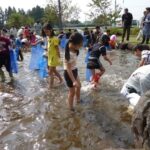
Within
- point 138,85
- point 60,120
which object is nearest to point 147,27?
point 60,120

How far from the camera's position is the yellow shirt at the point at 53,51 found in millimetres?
8961

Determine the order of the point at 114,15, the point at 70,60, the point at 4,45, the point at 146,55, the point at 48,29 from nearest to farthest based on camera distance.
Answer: the point at 70,60 → the point at 146,55 → the point at 48,29 → the point at 4,45 → the point at 114,15

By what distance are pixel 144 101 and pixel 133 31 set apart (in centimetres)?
2871

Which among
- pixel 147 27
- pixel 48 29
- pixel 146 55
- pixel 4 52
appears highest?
pixel 48 29

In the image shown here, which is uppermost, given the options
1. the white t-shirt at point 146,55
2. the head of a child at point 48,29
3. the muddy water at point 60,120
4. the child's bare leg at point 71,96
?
the head of a child at point 48,29

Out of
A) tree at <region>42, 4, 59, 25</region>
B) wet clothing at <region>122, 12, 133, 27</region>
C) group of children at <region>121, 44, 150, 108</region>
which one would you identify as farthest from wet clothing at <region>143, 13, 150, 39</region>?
tree at <region>42, 4, 59, 25</region>

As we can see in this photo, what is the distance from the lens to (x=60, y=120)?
259 inches

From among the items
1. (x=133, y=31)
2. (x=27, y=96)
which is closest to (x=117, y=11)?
(x=133, y=31)

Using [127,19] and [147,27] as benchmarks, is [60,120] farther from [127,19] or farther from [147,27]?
[127,19]

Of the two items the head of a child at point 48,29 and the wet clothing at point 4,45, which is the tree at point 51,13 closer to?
the wet clothing at point 4,45

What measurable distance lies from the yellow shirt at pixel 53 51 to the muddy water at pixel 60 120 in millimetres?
705

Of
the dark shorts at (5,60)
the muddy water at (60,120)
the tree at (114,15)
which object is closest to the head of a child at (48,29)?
the muddy water at (60,120)

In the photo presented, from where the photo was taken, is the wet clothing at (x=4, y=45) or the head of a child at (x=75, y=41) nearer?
the head of a child at (x=75, y=41)

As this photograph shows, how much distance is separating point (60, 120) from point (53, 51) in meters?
2.92
